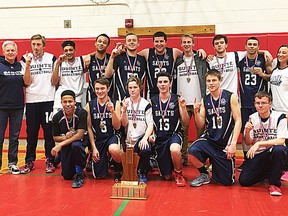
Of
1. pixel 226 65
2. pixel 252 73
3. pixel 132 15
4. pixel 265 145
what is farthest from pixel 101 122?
pixel 132 15

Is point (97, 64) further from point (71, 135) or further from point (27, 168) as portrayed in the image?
point (27, 168)

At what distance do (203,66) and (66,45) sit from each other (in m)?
2.07

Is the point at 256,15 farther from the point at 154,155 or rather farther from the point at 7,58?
the point at 7,58

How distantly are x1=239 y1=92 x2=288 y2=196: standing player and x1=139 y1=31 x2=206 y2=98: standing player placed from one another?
1330 mm

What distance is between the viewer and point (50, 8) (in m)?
7.89

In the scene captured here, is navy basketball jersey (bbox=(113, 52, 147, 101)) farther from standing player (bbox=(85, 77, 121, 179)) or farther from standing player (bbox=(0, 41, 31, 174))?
standing player (bbox=(0, 41, 31, 174))

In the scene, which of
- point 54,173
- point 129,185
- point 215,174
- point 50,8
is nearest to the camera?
point 129,185

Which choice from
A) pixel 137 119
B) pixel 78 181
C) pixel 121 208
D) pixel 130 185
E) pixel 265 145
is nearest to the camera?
pixel 121 208

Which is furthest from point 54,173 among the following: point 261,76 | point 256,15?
point 256,15

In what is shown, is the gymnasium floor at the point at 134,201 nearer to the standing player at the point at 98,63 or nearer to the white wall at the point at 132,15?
the standing player at the point at 98,63

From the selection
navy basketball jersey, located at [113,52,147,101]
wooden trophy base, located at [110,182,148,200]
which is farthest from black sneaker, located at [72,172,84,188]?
navy basketball jersey, located at [113,52,147,101]

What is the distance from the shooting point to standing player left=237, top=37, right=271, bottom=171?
529 centimetres

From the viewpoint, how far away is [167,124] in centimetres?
496

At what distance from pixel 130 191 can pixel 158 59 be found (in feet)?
7.21
